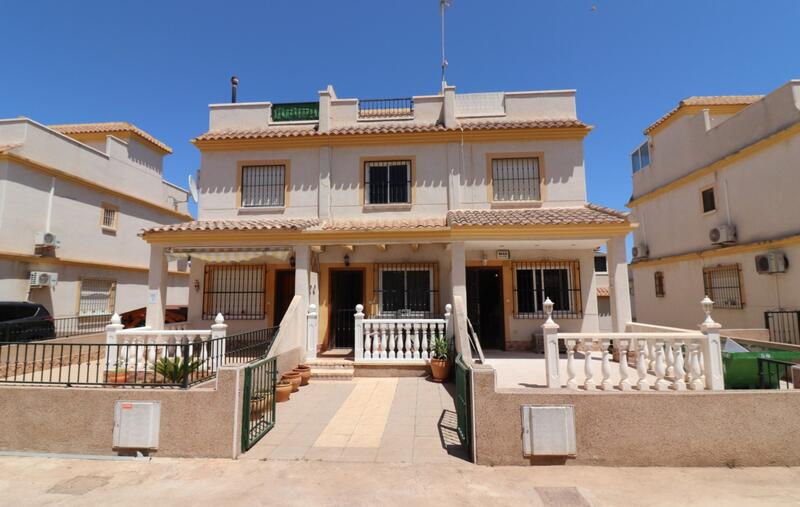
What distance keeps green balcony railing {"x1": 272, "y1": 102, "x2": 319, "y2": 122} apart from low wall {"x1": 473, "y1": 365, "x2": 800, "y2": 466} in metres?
12.1

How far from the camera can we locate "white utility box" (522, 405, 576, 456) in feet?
17.3

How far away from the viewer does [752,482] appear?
15.9ft

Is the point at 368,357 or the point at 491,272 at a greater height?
the point at 491,272

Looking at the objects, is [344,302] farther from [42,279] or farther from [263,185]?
[42,279]

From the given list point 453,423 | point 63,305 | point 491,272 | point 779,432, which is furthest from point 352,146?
point 63,305

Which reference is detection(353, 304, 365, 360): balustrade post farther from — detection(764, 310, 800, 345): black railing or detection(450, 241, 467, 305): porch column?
detection(764, 310, 800, 345): black railing

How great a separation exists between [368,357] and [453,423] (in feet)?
12.5

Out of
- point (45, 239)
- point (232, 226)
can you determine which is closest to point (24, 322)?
point (45, 239)

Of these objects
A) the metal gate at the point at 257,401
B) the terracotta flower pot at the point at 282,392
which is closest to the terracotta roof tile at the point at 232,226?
the terracotta flower pot at the point at 282,392

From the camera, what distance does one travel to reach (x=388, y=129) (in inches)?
496

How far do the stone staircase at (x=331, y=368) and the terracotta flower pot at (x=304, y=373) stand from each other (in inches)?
11.2

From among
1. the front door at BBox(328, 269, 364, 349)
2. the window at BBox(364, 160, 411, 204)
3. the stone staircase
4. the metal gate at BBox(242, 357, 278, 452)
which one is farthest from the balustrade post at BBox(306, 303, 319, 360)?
the window at BBox(364, 160, 411, 204)

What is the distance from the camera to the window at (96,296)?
16.2m

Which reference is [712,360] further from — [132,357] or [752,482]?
[132,357]
